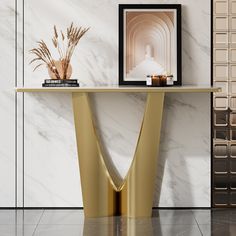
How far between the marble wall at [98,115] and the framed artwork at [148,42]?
77 millimetres

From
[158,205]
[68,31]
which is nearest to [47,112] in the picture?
[68,31]

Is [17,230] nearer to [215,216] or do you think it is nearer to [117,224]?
[117,224]

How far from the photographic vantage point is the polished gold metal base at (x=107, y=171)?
4.77m

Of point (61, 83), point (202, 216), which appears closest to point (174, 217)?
point (202, 216)

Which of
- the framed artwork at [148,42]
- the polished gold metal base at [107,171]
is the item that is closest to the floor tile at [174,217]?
the polished gold metal base at [107,171]

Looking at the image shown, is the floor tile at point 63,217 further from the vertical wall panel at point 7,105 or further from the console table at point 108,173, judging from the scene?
the vertical wall panel at point 7,105

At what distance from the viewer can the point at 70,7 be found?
505 cm

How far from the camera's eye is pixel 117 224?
4602 mm

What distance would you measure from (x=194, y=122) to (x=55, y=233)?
4.58 feet

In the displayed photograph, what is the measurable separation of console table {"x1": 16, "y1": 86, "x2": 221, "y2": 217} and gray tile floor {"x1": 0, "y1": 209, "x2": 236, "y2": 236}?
113mm

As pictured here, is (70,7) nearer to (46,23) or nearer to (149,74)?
(46,23)

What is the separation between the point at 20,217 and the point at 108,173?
684 mm

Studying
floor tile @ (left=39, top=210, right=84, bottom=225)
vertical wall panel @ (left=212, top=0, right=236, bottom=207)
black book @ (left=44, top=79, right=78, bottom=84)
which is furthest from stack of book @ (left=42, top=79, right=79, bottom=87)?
vertical wall panel @ (left=212, top=0, right=236, bottom=207)

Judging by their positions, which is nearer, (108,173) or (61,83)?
(61,83)
